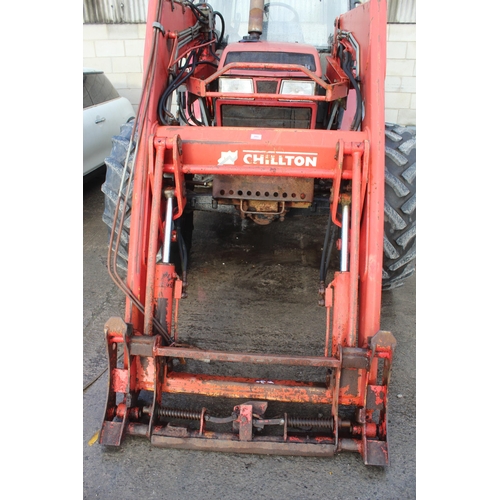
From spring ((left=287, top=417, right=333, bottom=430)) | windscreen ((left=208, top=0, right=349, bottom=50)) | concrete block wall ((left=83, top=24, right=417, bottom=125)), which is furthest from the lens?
concrete block wall ((left=83, top=24, right=417, bottom=125))

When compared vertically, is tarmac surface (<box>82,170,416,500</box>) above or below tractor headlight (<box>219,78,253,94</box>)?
below

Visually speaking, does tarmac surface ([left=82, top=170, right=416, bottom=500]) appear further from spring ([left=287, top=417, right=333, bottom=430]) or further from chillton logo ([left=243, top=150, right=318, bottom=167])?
chillton logo ([left=243, top=150, right=318, bottom=167])

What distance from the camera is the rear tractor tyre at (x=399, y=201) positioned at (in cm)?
312

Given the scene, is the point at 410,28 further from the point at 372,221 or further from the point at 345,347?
the point at 345,347

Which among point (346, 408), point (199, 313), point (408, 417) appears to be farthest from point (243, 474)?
point (199, 313)

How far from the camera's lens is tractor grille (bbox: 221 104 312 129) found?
3.12 m

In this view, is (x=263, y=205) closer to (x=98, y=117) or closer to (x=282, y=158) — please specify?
(x=282, y=158)

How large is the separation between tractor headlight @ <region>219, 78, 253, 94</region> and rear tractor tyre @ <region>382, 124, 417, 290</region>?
1061 mm

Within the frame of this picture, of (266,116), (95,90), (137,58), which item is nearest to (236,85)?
(266,116)

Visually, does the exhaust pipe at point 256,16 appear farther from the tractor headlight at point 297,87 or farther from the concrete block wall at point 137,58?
the concrete block wall at point 137,58

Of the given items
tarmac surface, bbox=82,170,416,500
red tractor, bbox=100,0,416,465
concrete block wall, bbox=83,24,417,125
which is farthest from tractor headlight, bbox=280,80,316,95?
concrete block wall, bbox=83,24,417,125

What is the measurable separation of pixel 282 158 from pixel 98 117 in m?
3.85

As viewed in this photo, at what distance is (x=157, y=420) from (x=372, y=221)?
1.67m

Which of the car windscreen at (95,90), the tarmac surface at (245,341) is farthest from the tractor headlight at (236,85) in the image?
the car windscreen at (95,90)
